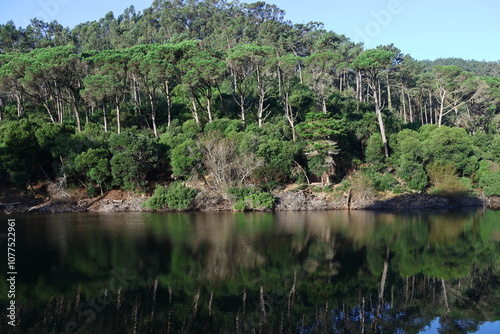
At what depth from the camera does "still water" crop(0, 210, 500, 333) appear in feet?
42.0

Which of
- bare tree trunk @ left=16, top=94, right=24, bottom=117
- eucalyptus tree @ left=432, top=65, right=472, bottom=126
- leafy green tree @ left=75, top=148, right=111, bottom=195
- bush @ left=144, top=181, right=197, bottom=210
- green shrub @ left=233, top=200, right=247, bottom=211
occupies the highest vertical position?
eucalyptus tree @ left=432, top=65, right=472, bottom=126

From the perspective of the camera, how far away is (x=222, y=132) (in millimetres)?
42250

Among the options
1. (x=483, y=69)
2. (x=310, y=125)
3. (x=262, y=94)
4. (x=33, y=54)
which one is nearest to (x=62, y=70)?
(x=33, y=54)

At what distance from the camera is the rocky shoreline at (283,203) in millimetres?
36906

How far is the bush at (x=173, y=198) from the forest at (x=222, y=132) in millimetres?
97

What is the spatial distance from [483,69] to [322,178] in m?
102

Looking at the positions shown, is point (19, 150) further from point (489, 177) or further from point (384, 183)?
point (489, 177)

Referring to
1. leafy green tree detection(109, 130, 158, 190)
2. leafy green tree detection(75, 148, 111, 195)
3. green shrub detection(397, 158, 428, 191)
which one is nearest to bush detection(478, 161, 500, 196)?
green shrub detection(397, 158, 428, 191)

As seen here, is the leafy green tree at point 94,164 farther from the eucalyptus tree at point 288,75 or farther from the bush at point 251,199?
the eucalyptus tree at point 288,75

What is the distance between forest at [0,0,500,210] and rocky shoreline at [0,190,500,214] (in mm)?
1028

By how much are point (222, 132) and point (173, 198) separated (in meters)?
9.75

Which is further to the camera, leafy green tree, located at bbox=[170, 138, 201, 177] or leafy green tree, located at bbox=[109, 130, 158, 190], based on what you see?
leafy green tree, located at bbox=[170, 138, 201, 177]

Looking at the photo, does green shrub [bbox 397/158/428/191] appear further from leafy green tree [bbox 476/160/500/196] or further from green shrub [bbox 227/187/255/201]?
green shrub [bbox 227/187/255/201]

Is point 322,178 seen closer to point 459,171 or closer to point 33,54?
point 459,171
